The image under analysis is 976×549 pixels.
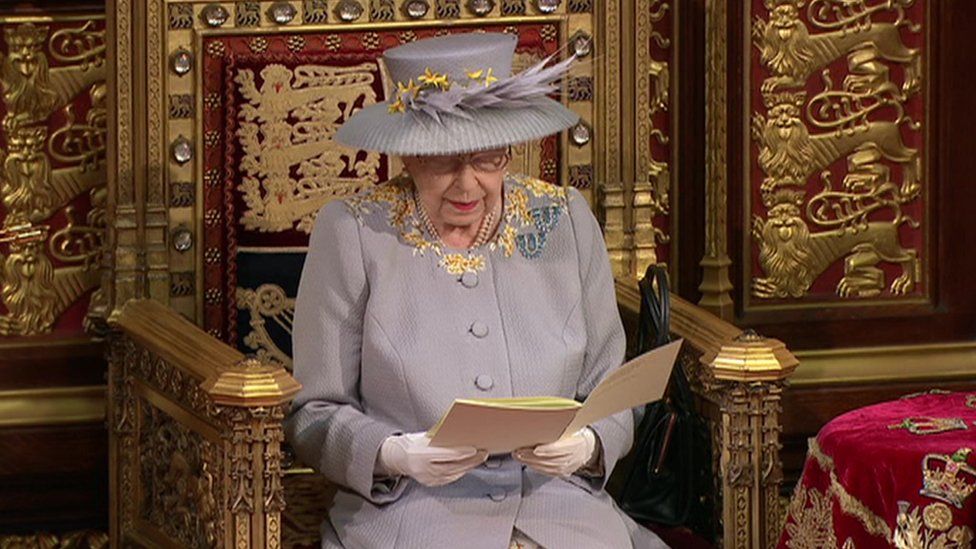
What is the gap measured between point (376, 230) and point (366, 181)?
2.87 feet

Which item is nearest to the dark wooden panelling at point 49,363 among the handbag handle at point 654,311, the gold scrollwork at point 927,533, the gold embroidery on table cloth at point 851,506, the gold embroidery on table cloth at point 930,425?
the handbag handle at point 654,311

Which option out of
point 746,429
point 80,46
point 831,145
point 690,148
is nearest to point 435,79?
point 746,429

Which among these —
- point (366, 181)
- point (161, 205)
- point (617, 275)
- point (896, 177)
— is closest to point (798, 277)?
point (896, 177)

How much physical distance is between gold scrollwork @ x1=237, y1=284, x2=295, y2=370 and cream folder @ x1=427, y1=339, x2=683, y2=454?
3.76 feet

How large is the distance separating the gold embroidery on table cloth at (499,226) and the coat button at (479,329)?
0.39 ft

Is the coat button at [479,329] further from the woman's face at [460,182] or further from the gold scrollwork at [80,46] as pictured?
the gold scrollwork at [80,46]

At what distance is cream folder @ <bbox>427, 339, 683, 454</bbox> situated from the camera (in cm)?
424

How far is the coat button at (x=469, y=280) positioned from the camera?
4723mm

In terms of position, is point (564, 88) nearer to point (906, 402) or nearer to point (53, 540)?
point (906, 402)

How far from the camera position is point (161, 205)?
18.1 ft

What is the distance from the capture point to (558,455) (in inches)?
176

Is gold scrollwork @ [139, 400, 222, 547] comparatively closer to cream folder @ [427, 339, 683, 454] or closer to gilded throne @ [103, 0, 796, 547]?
gilded throne @ [103, 0, 796, 547]

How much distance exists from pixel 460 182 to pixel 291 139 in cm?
Result: 101

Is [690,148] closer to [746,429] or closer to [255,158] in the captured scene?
[255,158]
